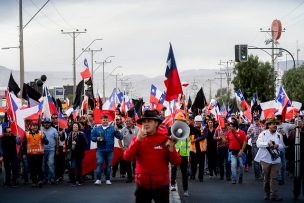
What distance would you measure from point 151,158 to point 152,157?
17 millimetres

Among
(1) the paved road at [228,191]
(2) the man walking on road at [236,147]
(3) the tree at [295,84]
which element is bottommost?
(1) the paved road at [228,191]

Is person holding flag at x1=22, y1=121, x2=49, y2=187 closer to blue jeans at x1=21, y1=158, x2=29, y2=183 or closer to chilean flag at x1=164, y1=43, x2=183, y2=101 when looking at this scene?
blue jeans at x1=21, y1=158, x2=29, y2=183

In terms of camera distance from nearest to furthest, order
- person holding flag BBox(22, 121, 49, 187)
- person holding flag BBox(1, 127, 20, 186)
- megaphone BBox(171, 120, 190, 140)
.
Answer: megaphone BBox(171, 120, 190, 140) → person holding flag BBox(22, 121, 49, 187) → person holding flag BBox(1, 127, 20, 186)

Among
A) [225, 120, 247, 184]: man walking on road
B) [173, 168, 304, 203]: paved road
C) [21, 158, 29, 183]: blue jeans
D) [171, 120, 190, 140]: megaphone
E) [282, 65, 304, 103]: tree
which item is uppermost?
[282, 65, 304, 103]: tree

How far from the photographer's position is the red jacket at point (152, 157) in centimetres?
907

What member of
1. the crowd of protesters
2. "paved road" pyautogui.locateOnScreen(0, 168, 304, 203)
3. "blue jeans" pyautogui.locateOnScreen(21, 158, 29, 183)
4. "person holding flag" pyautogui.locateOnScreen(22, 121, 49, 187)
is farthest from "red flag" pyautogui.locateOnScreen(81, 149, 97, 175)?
"person holding flag" pyautogui.locateOnScreen(22, 121, 49, 187)

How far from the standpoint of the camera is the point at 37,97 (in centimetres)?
2258

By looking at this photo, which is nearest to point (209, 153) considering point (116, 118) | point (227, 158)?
point (227, 158)

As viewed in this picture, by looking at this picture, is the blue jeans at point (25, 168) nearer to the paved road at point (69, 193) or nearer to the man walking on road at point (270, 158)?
the paved road at point (69, 193)

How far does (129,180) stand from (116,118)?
8.45 ft

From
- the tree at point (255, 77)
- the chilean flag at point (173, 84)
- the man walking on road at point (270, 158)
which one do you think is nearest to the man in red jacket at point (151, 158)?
the chilean flag at point (173, 84)

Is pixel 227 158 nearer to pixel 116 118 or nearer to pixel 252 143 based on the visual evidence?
pixel 252 143

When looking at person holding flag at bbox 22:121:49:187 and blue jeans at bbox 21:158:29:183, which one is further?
blue jeans at bbox 21:158:29:183

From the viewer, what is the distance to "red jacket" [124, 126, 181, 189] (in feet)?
29.8
